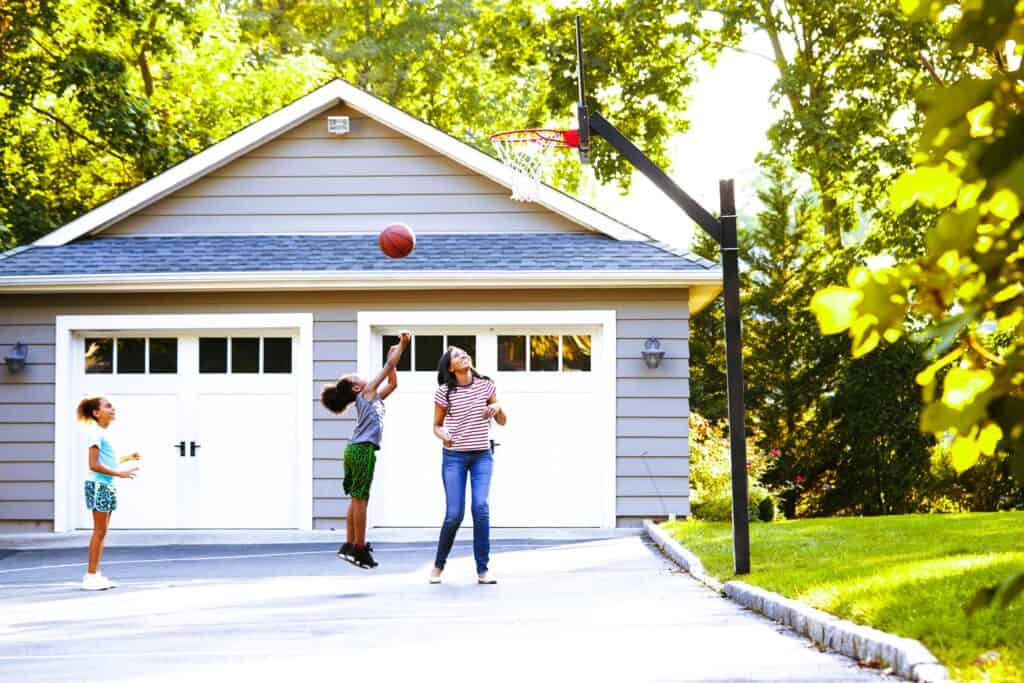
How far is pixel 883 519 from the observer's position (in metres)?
14.8

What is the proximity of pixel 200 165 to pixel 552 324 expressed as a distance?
476cm

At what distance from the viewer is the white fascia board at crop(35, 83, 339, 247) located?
16.5 m

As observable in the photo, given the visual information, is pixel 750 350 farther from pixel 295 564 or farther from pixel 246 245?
pixel 295 564

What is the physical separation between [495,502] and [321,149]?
16.0ft

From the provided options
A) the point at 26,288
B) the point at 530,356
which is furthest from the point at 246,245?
the point at 530,356

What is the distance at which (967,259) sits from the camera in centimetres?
170

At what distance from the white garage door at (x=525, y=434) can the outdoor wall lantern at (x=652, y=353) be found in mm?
477

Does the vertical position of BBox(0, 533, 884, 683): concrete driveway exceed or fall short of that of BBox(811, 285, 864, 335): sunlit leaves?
it falls short

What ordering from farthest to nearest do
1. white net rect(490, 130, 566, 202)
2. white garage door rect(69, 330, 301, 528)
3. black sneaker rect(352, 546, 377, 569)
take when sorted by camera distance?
white garage door rect(69, 330, 301, 528), white net rect(490, 130, 566, 202), black sneaker rect(352, 546, 377, 569)

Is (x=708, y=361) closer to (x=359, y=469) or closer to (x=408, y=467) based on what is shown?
(x=408, y=467)

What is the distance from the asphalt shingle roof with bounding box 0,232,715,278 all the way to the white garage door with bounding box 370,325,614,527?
0.81 metres

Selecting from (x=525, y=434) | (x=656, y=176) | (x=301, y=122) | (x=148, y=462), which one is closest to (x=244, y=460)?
(x=148, y=462)

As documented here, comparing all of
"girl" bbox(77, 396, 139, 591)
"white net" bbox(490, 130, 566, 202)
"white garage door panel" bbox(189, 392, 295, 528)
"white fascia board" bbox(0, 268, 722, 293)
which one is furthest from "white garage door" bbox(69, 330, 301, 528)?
"girl" bbox(77, 396, 139, 591)

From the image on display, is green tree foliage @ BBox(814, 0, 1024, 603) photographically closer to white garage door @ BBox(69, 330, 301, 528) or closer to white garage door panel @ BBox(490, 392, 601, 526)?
white garage door panel @ BBox(490, 392, 601, 526)
